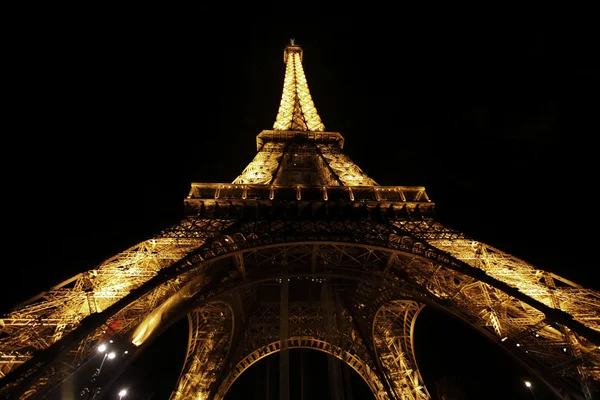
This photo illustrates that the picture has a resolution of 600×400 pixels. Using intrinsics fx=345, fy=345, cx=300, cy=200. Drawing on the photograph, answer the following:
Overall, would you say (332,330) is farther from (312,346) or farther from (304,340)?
(304,340)

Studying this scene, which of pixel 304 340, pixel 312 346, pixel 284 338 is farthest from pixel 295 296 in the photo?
pixel 284 338

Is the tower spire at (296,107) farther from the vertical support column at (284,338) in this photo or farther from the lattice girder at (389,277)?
the lattice girder at (389,277)

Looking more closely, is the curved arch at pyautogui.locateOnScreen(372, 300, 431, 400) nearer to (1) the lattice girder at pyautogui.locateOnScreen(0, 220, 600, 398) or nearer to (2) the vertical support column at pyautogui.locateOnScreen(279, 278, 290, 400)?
(2) the vertical support column at pyautogui.locateOnScreen(279, 278, 290, 400)

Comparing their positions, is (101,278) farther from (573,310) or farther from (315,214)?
(573,310)

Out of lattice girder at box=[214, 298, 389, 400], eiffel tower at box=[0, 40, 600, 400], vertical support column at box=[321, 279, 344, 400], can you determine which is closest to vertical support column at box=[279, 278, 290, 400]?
eiffel tower at box=[0, 40, 600, 400]

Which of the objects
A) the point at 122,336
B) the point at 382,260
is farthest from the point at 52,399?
the point at 382,260

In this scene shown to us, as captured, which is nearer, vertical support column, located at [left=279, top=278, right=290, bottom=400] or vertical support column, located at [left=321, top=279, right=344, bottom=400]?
vertical support column, located at [left=279, top=278, right=290, bottom=400]
